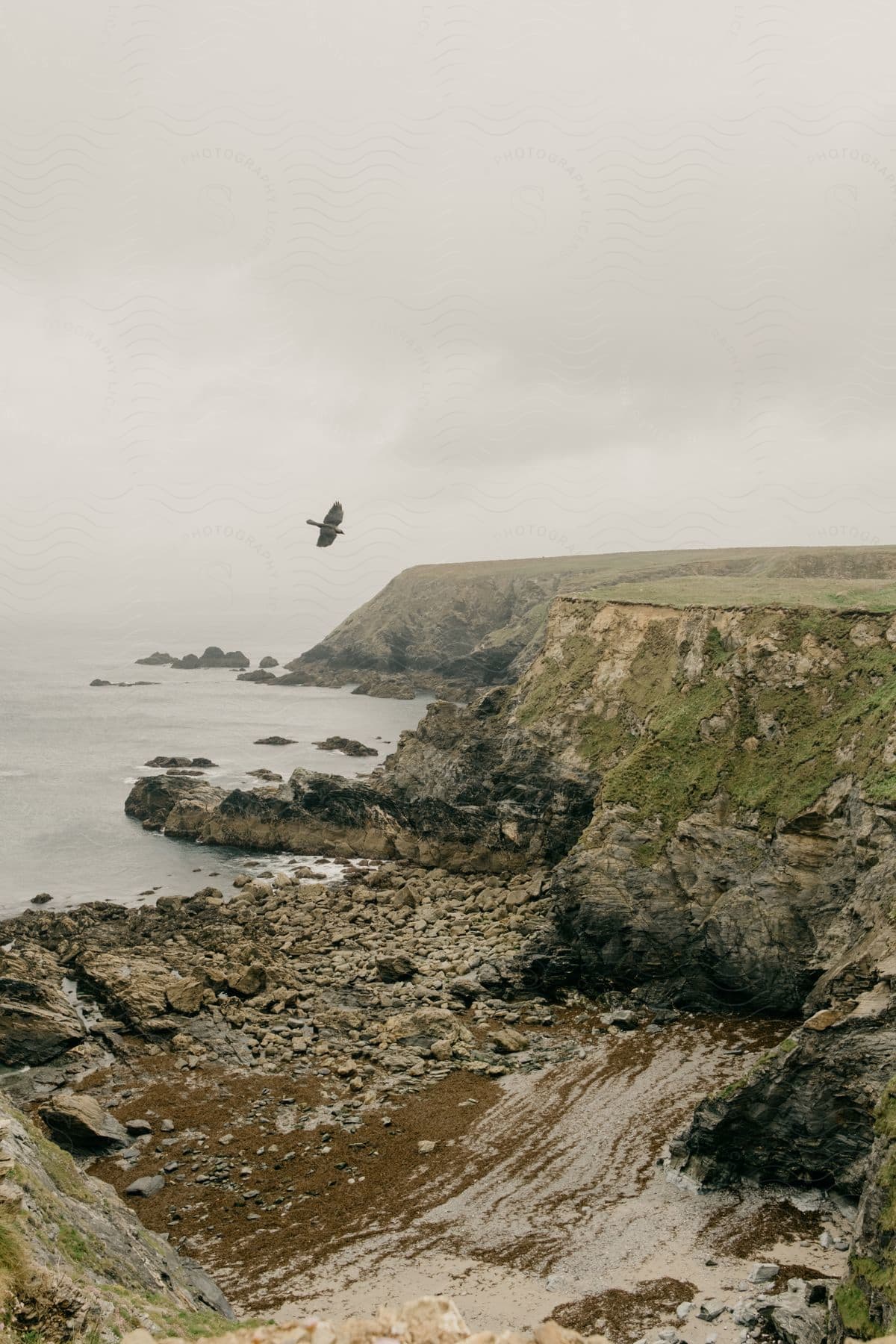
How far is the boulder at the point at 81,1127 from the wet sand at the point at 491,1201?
69 centimetres

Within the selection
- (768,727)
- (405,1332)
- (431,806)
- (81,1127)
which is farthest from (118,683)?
(405,1332)

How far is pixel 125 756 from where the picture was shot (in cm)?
9006

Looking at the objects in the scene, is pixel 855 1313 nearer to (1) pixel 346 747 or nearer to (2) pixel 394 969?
(2) pixel 394 969

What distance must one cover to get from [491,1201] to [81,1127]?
11540 mm

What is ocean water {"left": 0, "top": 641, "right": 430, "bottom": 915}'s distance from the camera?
5228 centimetres

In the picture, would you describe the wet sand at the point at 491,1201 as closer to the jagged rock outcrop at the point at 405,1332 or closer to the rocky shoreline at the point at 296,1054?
the rocky shoreline at the point at 296,1054

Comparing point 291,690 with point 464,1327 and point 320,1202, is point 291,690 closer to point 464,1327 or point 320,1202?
point 320,1202

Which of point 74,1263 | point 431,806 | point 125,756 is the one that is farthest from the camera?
point 125,756

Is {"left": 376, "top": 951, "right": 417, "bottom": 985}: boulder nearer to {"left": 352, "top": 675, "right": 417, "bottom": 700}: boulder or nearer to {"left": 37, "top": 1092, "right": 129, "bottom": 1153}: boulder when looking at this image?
{"left": 37, "top": 1092, "right": 129, "bottom": 1153}: boulder

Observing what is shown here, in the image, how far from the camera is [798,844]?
2769 centimetres

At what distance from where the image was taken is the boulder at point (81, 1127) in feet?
74.0

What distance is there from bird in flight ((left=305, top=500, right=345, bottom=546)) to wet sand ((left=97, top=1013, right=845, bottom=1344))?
17.2 meters

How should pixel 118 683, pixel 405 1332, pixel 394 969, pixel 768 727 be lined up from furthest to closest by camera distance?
1. pixel 118 683
2. pixel 394 969
3. pixel 768 727
4. pixel 405 1332

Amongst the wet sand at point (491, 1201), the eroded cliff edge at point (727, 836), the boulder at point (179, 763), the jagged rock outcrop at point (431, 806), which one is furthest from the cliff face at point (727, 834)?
the boulder at point (179, 763)
